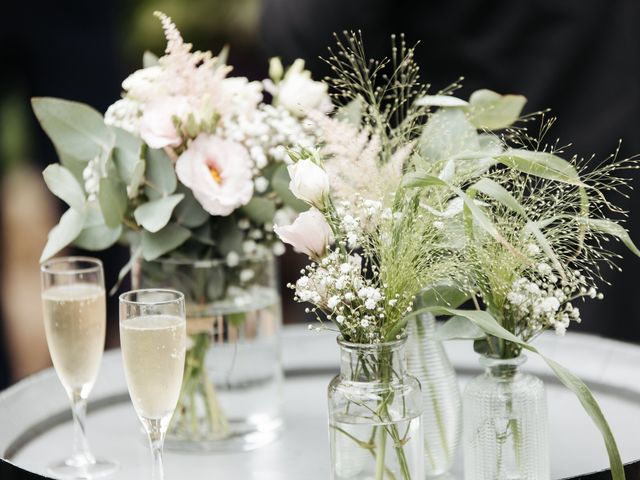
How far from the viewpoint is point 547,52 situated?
2246 millimetres

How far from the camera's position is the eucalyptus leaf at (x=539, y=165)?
3.62 ft

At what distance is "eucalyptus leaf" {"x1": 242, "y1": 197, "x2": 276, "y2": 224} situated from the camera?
1.47 meters

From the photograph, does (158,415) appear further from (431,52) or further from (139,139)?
(431,52)

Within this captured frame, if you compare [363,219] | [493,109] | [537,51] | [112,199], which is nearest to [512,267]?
[363,219]

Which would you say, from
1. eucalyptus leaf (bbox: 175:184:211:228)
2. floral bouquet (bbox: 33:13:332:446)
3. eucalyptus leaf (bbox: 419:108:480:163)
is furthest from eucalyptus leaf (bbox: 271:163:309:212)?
eucalyptus leaf (bbox: 419:108:480:163)

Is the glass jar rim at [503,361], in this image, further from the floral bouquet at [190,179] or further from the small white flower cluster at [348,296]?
the floral bouquet at [190,179]

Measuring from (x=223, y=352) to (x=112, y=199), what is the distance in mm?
271

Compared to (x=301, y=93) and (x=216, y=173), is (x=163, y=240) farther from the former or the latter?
(x=301, y=93)

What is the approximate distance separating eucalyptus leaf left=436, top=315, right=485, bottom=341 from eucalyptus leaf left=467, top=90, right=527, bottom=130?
29 cm

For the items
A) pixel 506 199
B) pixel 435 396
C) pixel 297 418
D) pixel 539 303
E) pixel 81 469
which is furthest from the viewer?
pixel 297 418

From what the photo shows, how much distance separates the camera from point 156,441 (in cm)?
124

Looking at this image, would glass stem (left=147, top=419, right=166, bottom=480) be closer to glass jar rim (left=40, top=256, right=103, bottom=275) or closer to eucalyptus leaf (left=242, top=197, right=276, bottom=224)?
glass jar rim (left=40, top=256, right=103, bottom=275)

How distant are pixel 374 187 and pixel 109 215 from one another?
38 centimetres

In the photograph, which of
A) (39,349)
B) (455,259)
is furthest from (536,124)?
(39,349)
